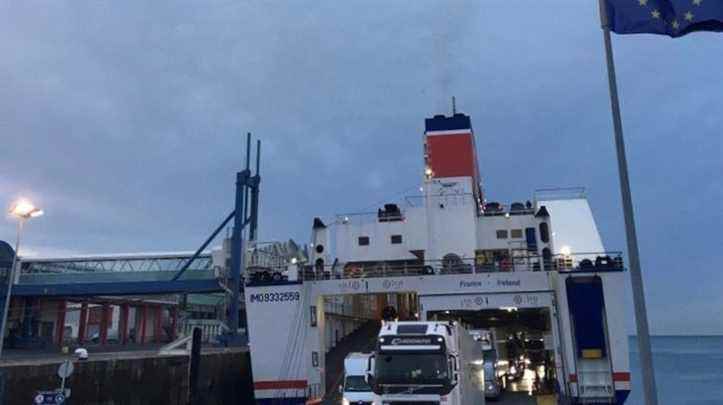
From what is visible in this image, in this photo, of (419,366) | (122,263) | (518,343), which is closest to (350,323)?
(518,343)

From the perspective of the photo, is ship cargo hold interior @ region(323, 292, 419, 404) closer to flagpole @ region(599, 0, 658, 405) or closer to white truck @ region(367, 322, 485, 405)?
white truck @ region(367, 322, 485, 405)

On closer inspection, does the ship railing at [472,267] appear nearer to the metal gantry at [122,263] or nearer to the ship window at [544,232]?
the ship window at [544,232]

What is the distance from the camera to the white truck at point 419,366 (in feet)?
46.7

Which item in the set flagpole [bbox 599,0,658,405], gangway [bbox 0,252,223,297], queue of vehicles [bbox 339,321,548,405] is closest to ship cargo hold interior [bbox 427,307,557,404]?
queue of vehicles [bbox 339,321,548,405]

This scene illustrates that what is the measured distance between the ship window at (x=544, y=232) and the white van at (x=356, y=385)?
10530 millimetres

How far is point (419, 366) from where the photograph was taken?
14.6 metres

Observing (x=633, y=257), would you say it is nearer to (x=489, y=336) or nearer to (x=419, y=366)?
(x=419, y=366)

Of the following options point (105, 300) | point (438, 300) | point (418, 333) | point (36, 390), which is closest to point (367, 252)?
point (438, 300)

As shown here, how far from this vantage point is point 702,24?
31.6 ft

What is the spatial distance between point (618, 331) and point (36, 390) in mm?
18266

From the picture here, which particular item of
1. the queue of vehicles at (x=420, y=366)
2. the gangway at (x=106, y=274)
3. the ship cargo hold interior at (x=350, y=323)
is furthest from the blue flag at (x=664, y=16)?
the gangway at (x=106, y=274)

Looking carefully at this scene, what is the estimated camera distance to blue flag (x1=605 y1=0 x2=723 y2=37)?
31.3 feet

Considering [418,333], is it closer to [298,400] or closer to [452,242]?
[298,400]

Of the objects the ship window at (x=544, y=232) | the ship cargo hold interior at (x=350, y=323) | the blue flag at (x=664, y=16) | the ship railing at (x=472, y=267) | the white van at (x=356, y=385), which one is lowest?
the white van at (x=356, y=385)
